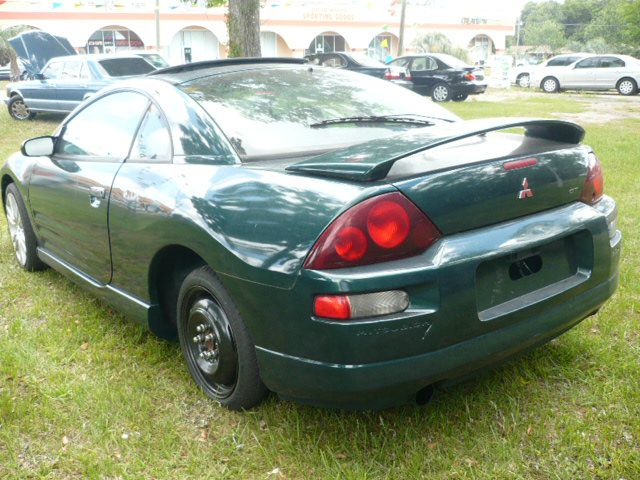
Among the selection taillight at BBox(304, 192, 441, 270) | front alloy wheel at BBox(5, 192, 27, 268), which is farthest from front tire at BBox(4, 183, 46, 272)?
taillight at BBox(304, 192, 441, 270)

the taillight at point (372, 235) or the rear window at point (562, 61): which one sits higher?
the taillight at point (372, 235)

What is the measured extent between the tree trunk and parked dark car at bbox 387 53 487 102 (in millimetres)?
11289

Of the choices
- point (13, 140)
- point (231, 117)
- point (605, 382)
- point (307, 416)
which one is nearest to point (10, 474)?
point (307, 416)

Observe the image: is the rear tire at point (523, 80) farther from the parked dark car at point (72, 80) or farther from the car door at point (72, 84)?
the car door at point (72, 84)

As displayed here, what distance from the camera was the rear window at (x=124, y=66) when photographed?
1291 cm

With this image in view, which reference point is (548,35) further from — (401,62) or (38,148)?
(38,148)

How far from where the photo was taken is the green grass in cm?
242

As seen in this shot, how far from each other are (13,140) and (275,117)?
10.7 m

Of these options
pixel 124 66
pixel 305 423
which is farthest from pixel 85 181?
pixel 124 66

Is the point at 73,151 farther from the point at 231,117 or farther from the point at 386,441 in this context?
the point at 386,441

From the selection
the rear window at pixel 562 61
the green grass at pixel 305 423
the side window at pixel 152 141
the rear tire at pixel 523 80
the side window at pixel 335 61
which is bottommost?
the rear tire at pixel 523 80

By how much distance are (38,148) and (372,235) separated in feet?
8.42

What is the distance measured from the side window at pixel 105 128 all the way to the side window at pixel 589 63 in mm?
23527

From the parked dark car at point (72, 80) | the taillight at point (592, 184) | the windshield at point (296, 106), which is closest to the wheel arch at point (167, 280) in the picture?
the windshield at point (296, 106)
